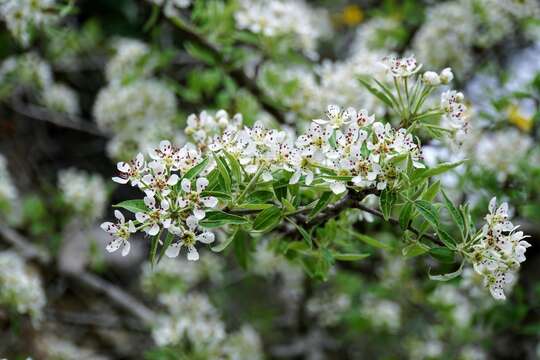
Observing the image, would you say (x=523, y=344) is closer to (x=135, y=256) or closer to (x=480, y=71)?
(x=480, y=71)

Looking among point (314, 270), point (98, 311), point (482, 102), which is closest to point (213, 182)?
point (314, 270)

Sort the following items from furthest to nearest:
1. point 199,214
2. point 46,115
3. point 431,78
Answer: point 46,115 < point 431,78 < point 199,214

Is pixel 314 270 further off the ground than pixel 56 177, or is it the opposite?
pixel 56 177

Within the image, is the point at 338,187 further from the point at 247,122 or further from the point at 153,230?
the point at 247,122

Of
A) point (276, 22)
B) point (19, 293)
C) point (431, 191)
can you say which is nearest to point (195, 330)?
point (19, 293)

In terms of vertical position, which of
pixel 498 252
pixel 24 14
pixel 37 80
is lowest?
pixel 498 252

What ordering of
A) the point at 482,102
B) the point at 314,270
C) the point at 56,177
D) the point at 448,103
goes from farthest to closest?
1. the point at 56,177
2. the point at 482,102
3. the point at 314,270
4. the point at 448,103

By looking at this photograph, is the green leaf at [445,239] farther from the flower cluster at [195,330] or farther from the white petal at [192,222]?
the flower cluster at [195,330]

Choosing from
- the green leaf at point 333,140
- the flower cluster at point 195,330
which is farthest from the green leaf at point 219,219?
the flower cluster at point 195,330
